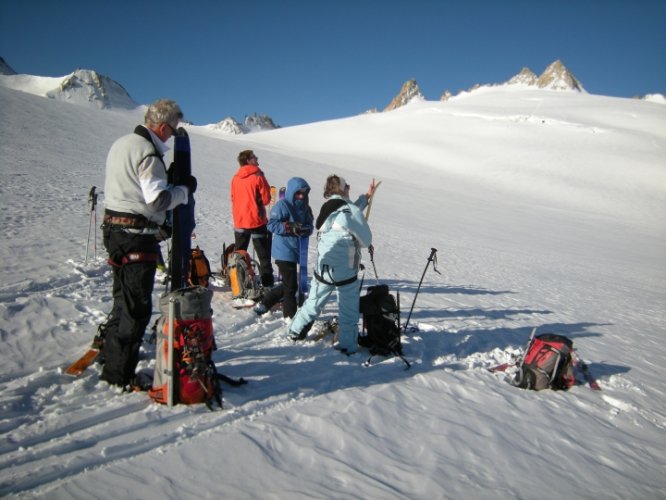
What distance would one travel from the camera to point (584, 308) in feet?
32.4

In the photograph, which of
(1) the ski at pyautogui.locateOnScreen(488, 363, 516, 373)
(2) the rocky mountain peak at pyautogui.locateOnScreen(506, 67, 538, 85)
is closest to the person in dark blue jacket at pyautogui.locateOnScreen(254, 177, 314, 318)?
(1) the ski at pyautogui.locateOnScreen(488, 363, 516, 373)

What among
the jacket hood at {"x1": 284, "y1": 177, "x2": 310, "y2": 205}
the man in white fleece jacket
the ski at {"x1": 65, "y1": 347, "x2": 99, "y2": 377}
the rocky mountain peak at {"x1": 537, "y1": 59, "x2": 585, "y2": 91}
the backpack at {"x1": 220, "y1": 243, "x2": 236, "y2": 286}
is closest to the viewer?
the man in white fleece jacket

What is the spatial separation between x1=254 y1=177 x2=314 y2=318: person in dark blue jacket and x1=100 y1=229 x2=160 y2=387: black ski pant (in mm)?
2147

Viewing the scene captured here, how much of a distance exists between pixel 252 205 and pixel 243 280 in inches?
46.4

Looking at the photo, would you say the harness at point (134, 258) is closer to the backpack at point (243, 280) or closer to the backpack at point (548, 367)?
the backpack at point (243, 280)

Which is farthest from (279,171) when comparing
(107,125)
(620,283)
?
(620,283)

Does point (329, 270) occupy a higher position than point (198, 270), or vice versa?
point (329, 270)

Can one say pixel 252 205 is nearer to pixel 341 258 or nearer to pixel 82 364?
pixel 341 258

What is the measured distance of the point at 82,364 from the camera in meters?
3.80

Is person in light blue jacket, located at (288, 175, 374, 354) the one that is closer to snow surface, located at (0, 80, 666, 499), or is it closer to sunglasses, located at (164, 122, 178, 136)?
snow surface, located at (0, 80, 666, 499)

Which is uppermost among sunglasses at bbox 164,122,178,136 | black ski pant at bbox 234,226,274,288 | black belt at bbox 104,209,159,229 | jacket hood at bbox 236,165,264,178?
sunglasses at bbox 164,122,178,136

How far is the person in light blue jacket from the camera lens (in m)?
4.70

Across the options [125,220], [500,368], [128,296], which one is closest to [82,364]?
[128,296]

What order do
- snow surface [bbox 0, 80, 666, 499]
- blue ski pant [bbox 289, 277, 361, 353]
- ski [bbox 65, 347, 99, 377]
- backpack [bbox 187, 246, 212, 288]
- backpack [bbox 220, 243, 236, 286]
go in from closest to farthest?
snow surface [bbox 0, 80, 666, 499]
ski [bbox 65, 347, 99, 377]
blue ski pant [bbox 289, 277, 361, 353]
backpack [bbox 187, 246, 212, 288]
backpack [bbox 220, 243, 236, 286]
